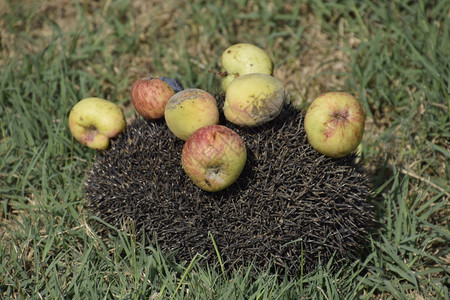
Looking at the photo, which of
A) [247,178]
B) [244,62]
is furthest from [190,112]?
[244,62]

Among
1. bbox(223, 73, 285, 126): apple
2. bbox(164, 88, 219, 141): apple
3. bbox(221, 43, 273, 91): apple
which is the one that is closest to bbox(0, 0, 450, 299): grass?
bbox(164, 88, 219, 141): apple

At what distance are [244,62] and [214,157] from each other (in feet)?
3.24

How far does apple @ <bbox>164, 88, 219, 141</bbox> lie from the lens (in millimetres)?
3434

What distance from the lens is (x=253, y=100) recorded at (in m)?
3.37

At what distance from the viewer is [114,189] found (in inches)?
146

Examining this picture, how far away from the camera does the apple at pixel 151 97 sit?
3.69 meters

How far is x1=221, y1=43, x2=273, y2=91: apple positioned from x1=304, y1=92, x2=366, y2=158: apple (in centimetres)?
62

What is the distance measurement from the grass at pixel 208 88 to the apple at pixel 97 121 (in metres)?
0.64

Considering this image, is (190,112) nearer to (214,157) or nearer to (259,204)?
(214,157)

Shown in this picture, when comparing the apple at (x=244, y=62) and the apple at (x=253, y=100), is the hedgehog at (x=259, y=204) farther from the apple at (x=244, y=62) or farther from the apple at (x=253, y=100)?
the apple at (x=244, y=62)

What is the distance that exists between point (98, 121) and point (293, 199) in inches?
66.0

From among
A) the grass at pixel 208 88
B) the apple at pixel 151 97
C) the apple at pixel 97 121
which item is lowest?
the grass at pixel 208 88

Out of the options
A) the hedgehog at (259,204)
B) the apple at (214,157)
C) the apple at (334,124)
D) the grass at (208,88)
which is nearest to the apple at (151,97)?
the hedgehog at (259,204)

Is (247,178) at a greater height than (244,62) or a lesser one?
lesser
